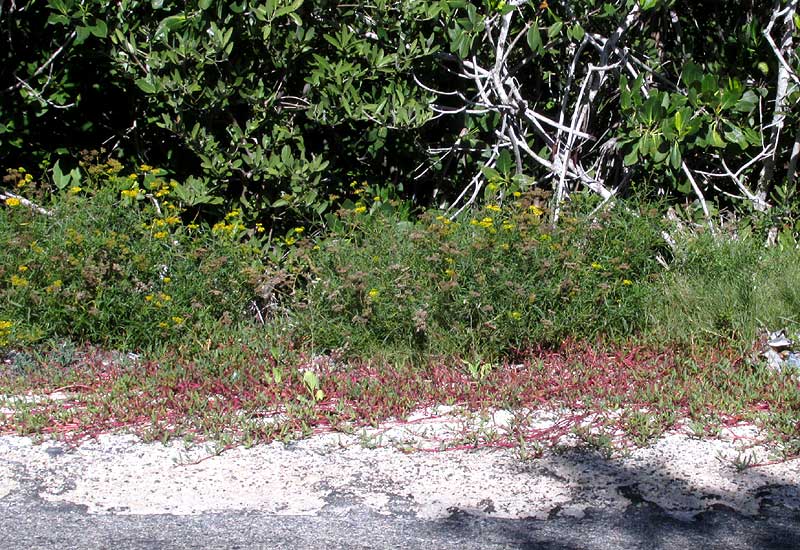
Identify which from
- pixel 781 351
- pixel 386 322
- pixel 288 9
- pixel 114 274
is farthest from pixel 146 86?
pixel 781 351

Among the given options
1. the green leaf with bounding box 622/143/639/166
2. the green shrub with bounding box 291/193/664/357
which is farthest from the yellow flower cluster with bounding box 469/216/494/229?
the green leaf with bounding box 622/143/639/166

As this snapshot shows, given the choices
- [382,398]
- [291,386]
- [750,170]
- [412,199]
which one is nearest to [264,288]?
[291,386]

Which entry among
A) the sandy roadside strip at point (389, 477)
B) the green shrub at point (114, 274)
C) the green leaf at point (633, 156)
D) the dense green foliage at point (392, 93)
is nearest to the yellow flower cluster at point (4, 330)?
the green shrub at point (114, 274)

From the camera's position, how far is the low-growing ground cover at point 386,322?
4562 millimetres

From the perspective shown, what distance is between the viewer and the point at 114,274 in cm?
546

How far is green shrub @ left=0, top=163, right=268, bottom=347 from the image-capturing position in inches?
210

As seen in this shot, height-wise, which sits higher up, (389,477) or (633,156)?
(633,156)

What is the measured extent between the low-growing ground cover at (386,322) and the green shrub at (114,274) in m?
0.01

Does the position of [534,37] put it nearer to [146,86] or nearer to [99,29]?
[146,86]

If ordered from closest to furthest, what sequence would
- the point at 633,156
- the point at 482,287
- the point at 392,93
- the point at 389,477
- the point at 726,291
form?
the point at 389,477 < the point at 482,287 < the point at 726,291 < the point at 633,156 < the point at 392,93

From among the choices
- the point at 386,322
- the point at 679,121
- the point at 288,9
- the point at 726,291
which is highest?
the point at 288,9

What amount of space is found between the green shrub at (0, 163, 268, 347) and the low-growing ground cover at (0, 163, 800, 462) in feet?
0.04

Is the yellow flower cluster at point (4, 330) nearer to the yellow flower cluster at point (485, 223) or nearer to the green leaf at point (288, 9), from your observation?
the green leaf at point (288, 9)

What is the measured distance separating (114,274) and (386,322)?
1603mm
